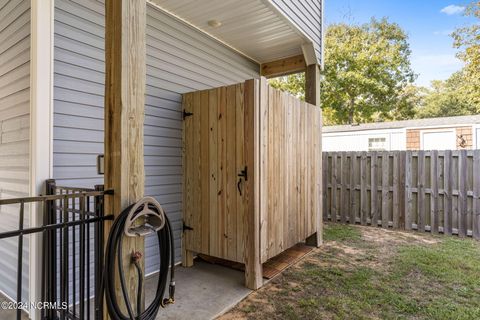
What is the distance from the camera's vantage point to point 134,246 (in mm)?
1495

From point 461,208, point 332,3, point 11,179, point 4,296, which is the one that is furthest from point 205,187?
A: point 332,3

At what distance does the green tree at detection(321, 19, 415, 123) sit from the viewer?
13070mm

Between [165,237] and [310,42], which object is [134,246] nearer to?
[165,237]

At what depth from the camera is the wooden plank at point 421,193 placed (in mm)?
4828

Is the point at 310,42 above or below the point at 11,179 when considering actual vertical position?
above

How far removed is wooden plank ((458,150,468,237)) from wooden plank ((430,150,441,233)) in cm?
29

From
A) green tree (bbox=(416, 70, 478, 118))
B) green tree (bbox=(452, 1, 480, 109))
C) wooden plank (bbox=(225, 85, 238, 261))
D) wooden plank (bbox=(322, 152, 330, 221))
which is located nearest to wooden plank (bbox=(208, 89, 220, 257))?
wooden plank (bbox=(225, 85, 238, 261))

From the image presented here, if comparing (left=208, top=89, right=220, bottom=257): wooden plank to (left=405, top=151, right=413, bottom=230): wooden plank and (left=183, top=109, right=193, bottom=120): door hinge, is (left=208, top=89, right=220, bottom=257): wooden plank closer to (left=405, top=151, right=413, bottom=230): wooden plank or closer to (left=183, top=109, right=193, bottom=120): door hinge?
(left=183, top=109, right=193, bottom=120): door hinge

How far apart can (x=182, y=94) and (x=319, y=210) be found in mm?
2694

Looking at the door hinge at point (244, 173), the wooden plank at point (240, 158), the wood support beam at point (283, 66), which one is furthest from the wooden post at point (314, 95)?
the door hinge at point (244, 173)

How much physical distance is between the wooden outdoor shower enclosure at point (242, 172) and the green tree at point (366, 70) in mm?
10840

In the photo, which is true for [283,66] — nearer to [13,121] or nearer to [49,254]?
[13,121]

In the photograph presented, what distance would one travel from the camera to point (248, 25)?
146 inches

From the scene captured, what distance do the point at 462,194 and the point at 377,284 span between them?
2823mm
